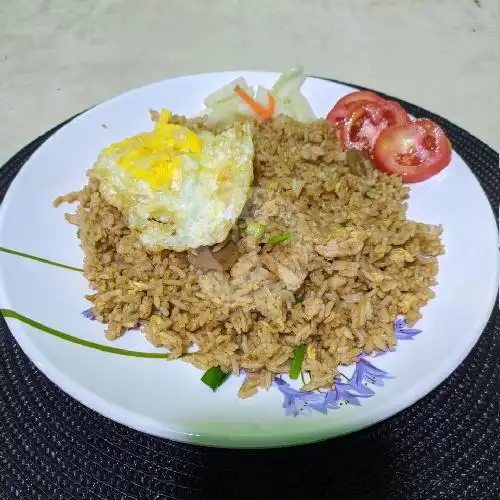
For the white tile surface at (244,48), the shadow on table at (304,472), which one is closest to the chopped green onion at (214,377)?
the shadow on table at (304,472)

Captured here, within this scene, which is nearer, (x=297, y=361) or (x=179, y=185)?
(x=297, y=361)

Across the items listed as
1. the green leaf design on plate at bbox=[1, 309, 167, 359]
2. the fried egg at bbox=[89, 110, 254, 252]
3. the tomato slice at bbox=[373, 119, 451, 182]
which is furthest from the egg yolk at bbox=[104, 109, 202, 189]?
the tomato slice at bbox=[373, 119, 451, 182]

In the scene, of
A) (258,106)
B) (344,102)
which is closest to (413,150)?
(344,102)

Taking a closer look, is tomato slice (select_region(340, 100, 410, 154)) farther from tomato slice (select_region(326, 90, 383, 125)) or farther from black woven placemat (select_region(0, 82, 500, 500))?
black woven placemat (select_region(0, 82, 500, 500))

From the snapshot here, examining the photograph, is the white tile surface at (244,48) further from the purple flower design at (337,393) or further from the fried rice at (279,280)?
the purple flower design at (337,393)

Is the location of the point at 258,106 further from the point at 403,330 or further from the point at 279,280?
the point at 403,330

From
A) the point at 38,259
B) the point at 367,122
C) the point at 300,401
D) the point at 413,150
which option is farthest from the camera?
the point at 367,122

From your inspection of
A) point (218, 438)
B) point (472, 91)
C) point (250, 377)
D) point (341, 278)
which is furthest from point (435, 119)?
point (218, 438)
